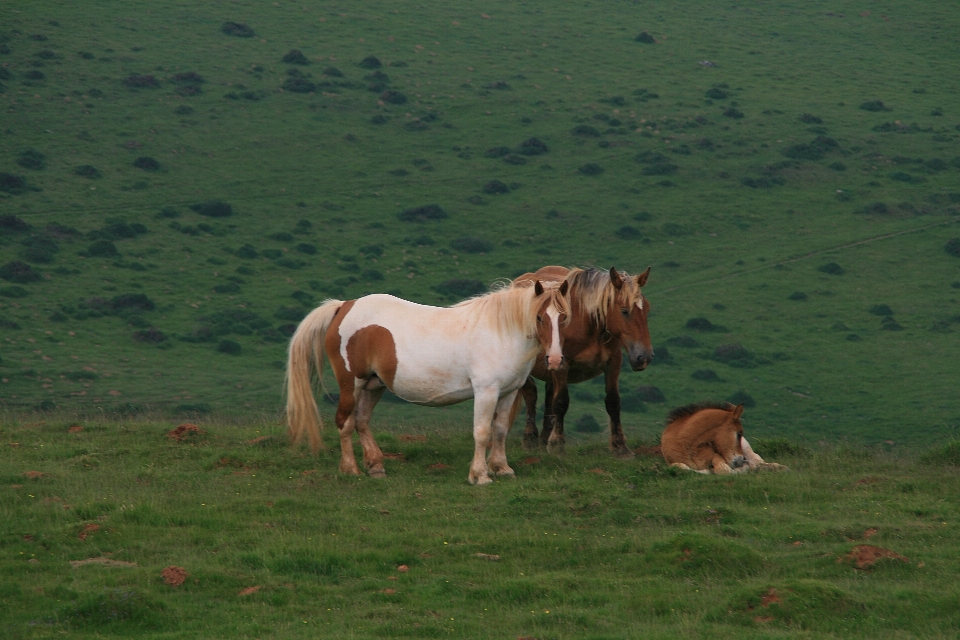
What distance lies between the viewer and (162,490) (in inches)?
486

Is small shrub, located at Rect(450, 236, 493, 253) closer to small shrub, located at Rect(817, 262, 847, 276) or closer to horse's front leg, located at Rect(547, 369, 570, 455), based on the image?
small shrub, located at Rect(817, 262, 847, 276)

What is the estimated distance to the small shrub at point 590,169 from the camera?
209 ft

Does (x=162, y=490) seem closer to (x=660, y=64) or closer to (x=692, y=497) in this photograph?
(x=692, y=497)

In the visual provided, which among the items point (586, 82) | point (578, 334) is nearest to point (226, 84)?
point (586, 82)

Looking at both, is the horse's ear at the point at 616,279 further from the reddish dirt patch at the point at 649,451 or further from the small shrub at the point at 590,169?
the small shrub at the point at 590,169

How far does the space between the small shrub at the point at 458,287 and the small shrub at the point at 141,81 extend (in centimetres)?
2826

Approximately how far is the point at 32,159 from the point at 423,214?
811 inches

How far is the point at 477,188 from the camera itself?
6181 centimetres

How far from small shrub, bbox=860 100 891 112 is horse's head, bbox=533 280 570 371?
214 feet

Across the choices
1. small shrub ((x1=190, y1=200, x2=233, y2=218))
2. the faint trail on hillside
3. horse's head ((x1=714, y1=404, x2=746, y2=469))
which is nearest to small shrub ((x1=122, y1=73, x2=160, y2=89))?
small shrub ((x1=190, y1=200, x2=233, y2=218))

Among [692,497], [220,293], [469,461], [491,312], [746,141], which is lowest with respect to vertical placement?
[220,293]

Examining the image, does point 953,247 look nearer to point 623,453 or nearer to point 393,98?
point 393,98

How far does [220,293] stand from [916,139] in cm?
4362

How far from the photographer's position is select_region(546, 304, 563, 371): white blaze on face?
39.8 ft
